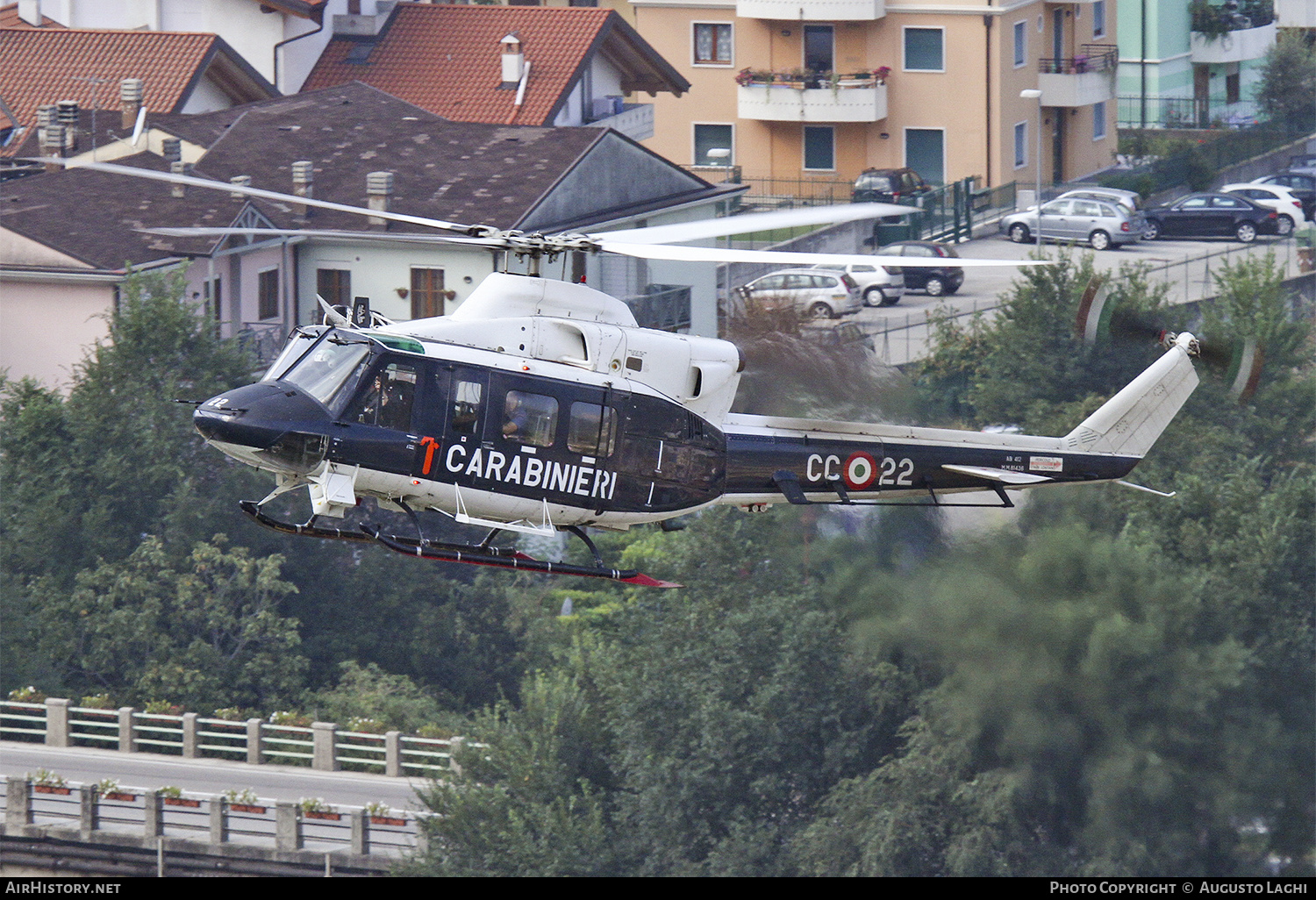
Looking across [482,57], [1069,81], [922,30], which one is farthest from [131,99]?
[1069,81]

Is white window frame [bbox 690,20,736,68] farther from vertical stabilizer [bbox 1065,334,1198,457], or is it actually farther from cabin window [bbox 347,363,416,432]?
cabin window [bbox 347,363,416,432]

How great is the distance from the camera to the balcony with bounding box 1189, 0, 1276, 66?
78000 mm

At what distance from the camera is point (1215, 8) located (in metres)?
78.1

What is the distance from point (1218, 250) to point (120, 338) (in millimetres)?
33908

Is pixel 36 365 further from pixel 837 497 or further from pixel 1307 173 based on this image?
pixel 1307 173

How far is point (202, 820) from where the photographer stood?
43406 mm

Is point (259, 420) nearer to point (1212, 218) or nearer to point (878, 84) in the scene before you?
point (1212, 218)

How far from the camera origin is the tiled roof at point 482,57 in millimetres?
57781

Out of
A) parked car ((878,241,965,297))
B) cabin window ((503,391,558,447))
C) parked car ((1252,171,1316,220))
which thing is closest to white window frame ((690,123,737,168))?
parked car ((878,241,965,297))

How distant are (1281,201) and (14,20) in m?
39.6

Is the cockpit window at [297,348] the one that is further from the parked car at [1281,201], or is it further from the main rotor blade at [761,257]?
the parked car at [1281,201]

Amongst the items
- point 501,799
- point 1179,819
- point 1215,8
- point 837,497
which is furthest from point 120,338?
point 1215,8

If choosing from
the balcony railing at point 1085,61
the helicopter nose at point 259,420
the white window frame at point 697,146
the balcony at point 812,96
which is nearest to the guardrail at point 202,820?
the helicopter nose at point 259,420

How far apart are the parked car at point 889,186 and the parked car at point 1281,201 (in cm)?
1022
